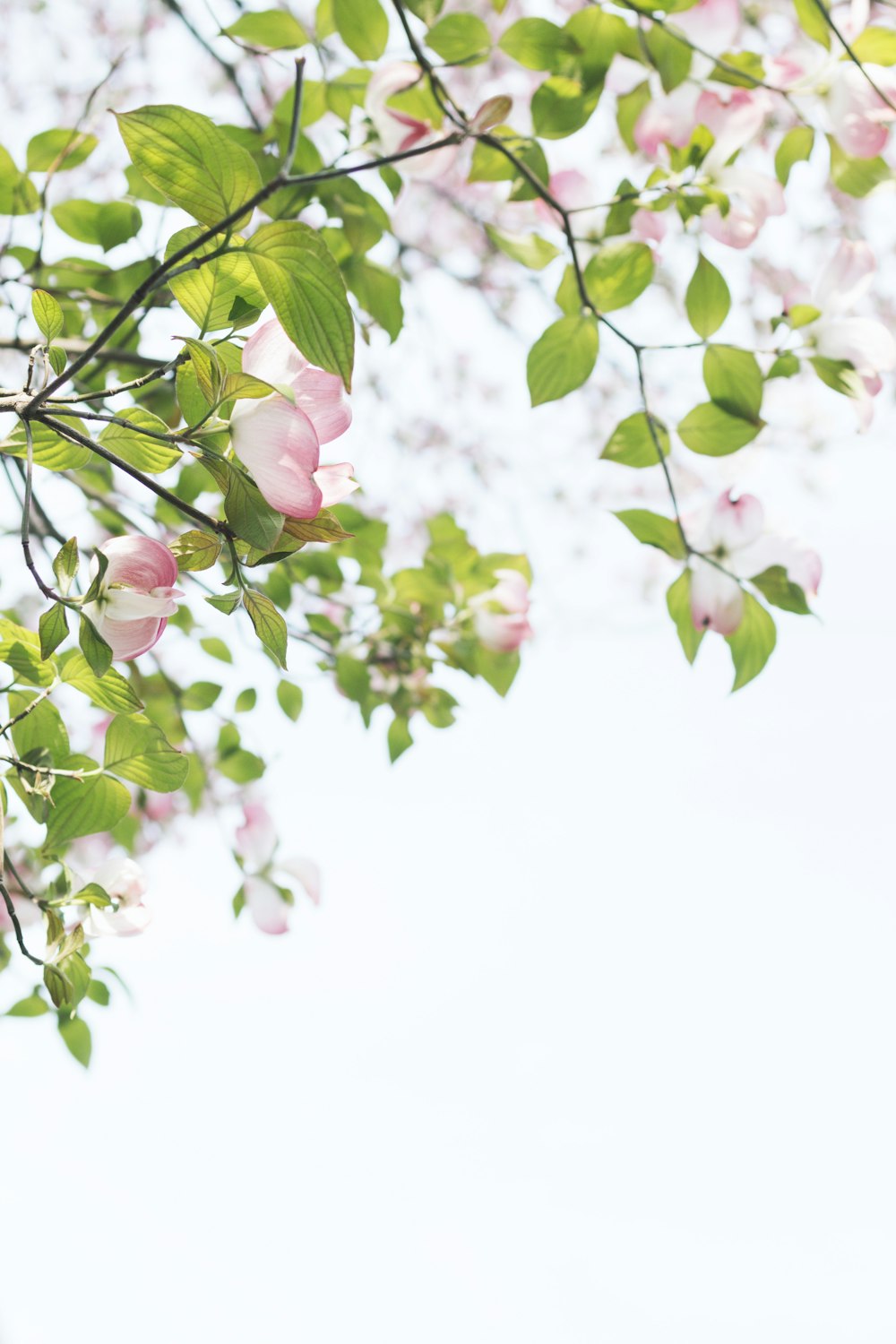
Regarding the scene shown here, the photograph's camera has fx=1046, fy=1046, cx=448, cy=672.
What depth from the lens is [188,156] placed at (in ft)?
1.05

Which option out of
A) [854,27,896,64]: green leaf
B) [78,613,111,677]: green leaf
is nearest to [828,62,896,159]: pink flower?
[854,27,896,64]: green leaf

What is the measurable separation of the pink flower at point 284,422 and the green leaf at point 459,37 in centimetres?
41

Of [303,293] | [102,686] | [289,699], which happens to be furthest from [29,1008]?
[303,293]

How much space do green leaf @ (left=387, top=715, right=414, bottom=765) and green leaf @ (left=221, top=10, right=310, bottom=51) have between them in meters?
0.54

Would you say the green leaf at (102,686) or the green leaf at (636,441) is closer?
the green leaf at (102,686)

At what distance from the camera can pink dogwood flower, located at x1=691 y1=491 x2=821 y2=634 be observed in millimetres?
646

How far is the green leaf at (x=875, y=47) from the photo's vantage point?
2.12ft

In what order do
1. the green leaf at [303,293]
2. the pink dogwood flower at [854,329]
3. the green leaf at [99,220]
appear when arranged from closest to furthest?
1. the green leaf at [303,293]
2. the pink dogwood flower at [854,329]
3. the green leaf at [99,220]

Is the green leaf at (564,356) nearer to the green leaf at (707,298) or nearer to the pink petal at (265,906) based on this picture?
the green leaf at (707,298)

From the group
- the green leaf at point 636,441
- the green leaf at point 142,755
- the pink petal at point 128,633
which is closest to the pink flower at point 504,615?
the green leaf at point 636,441

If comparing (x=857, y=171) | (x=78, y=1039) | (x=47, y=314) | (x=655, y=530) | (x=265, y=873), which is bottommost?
(x=78, y=1039)

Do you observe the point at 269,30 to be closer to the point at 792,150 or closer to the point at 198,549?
the point at 792,150

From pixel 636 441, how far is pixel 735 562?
0.35 ft

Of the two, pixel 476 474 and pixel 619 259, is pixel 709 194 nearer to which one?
pixel 619 259
